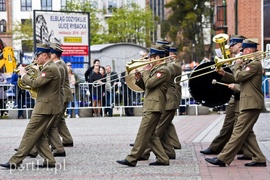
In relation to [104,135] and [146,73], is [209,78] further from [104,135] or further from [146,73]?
[104,135]

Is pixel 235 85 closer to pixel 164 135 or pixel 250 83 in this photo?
pixel 250 83

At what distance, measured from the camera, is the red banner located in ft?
86.7

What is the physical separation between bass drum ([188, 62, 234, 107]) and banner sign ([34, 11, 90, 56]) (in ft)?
47.0

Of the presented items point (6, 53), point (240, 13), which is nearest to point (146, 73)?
point (6, 53)

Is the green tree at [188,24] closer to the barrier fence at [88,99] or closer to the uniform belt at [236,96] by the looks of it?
the barrier fence at [88,99]

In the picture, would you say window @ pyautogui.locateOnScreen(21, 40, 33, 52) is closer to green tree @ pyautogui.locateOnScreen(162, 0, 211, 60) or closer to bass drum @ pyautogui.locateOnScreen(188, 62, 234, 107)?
green tree @ pyautogui.locateOnScreen(162, 0, 211, 60)

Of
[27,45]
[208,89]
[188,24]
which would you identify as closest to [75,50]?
[208,89]

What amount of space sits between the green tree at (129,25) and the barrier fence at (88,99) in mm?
42092

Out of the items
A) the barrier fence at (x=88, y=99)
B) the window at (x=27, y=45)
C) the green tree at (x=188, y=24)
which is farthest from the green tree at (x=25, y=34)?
the barrier fence at (x=88, y=99)

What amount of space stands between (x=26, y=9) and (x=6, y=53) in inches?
2221

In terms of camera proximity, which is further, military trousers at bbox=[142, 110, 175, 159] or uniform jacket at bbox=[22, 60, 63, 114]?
military trousers at bbox=[142, 110, 175, 159]

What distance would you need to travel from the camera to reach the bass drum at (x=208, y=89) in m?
12.0

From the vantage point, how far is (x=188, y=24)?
56531 mm

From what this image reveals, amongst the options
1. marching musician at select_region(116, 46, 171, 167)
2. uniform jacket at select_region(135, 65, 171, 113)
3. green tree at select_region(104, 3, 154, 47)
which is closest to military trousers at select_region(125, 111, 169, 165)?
marching musician at select_region(116, 46, 171, 167)
